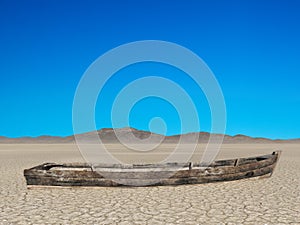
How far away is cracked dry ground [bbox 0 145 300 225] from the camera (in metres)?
6.75

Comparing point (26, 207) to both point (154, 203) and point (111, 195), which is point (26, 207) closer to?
point (111, 195)

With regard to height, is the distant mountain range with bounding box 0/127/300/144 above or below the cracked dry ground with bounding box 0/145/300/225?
above

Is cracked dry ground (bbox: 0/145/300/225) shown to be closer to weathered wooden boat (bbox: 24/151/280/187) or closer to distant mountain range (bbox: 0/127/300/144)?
weathered wooden boat (bbox: 24/151/280/187)

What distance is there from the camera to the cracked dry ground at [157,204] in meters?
6.75

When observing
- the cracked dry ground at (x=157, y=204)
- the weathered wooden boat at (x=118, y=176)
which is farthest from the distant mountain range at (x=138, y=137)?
the cracked dry ground at (x=157, y=204)

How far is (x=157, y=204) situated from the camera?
26.3 ft

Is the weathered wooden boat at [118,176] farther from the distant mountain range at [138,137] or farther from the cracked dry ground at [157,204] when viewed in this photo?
the distant mountain range at [138,137]

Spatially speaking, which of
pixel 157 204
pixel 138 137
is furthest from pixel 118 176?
pixel 138 137

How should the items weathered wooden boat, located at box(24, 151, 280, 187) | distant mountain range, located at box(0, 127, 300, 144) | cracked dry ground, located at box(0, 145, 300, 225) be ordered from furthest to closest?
distant mountain range, located at box(0, 127, 300, 144) < weathered wooden boat, located at box(24, 151, 280, 187) < cracked dry ground, located at box(0, 145, 300, 225)

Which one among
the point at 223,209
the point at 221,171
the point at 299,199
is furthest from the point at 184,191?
the point at 299,199

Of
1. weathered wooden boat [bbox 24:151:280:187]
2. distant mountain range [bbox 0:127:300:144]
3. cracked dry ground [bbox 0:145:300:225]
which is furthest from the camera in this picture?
distant mountain range [bbox 0:127:300:144]

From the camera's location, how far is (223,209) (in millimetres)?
7555

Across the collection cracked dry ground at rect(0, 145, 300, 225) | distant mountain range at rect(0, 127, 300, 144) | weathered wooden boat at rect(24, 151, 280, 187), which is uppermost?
distant mountain range at rect(0, 127, 300, 144)

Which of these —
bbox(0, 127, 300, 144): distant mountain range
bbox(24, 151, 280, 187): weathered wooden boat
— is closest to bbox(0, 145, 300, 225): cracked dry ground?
bbox(24, 151, 280, 187): weathered wooden boat
